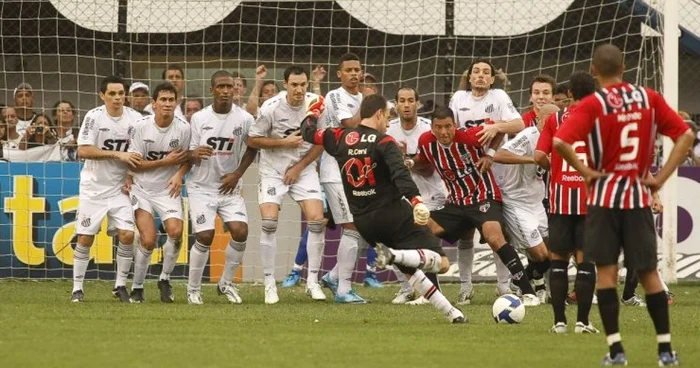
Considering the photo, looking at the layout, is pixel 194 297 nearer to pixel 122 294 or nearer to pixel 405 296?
pixel 122 294

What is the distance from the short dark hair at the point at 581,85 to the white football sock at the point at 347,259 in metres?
4.34

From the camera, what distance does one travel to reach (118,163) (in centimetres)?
1459

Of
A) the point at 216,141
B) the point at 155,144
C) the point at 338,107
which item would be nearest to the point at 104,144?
the point at 155,144

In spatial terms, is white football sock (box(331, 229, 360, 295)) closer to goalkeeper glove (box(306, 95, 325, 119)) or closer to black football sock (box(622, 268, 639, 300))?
goalkeeper glove (box(306, 95, 325, 119))

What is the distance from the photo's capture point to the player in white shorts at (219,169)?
14.4m

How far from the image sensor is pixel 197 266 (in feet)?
46.8

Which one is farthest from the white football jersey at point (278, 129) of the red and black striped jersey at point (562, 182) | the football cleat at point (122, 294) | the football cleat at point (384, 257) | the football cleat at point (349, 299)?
the football cleat at point (384, 257)

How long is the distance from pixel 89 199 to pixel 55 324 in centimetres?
331

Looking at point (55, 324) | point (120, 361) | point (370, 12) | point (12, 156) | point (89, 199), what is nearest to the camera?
point (120, 361)

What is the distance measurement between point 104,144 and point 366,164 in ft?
12.1

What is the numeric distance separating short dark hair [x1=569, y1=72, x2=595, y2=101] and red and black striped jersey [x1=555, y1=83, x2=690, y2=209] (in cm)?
183

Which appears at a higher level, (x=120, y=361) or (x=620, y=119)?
(x=620, y=119)

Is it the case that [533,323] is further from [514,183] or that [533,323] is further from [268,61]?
[268,61]

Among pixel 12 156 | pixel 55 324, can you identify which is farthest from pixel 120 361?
pixel 12 156
